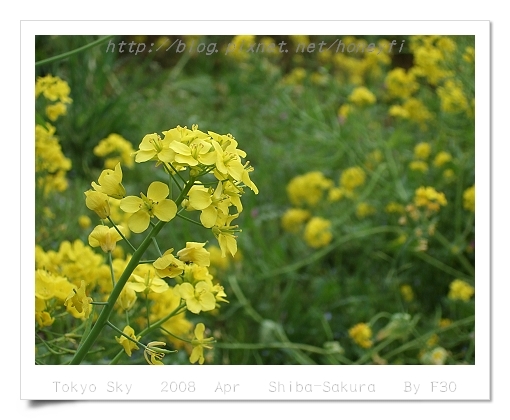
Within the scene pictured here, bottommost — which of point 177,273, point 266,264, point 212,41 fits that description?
point 177,273

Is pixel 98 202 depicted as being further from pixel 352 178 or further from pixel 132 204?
pixel 352 178

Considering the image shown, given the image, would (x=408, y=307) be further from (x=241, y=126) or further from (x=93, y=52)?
(x=93, y=52)

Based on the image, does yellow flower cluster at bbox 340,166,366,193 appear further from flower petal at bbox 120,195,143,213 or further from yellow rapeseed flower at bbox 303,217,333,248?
flower petal at bbox 120,195,143,213

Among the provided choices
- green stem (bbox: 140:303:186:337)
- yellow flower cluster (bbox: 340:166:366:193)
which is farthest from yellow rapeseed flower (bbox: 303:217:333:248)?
green stem (bbox: 140:303:186:337)

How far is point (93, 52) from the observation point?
300 centimetres

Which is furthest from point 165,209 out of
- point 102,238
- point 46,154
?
point 46,154

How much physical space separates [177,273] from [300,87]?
2.29 metres

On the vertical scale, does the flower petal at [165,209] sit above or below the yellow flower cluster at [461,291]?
below

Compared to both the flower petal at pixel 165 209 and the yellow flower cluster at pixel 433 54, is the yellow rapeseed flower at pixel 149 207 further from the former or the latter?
the yellow flower cluster at pixel 433 54
